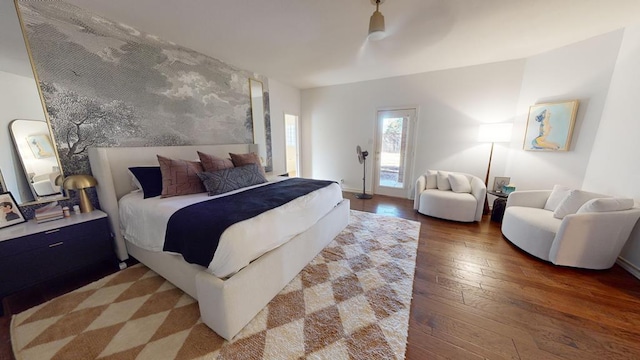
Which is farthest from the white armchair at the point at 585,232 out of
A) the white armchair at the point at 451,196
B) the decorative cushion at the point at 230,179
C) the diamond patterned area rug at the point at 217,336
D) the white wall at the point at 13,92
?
the white wall at the point at 13,92

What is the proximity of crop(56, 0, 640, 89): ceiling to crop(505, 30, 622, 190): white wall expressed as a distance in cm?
18

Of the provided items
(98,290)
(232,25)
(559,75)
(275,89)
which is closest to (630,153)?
(559,75)

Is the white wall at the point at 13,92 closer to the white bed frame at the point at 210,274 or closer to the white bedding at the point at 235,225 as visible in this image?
the white bed frame at the point at 210,274

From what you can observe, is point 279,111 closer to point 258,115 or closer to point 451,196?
point 258,115

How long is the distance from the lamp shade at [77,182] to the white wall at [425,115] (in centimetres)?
404

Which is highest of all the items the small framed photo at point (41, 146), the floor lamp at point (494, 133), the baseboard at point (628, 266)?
the floor lamp at point (494, 133)

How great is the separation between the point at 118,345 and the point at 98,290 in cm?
83

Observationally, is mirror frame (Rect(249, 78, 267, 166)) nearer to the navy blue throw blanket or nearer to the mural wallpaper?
the mural wallpaper

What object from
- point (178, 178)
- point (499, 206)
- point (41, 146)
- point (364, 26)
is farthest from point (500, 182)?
point (41, 146)

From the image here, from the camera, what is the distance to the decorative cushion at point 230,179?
2240 millimetres

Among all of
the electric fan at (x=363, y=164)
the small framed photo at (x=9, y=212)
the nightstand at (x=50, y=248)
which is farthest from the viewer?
the electric fan at (x=363, y=164)

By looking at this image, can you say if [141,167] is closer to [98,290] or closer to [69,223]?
[69,223]

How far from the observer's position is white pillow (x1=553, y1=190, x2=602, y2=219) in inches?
87.4

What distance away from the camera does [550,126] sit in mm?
2986
